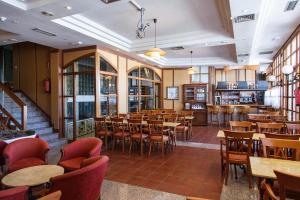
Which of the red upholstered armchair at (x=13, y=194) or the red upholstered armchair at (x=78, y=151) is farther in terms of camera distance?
the red upholstered armchair at (x=78, y=151)

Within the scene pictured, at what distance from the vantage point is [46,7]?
12.3ft

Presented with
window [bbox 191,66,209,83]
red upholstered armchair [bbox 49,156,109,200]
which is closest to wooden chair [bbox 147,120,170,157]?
red upholstered armchair [bbox 49,156,109,200]

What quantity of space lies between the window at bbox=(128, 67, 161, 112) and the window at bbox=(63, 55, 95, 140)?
187cm

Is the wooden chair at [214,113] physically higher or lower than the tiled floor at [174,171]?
higher

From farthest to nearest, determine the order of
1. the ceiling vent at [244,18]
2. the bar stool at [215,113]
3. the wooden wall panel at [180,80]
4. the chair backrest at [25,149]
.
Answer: the wooden wall panel at [180,80]
the bar stool at [215,113]
the ceiling vent at [244,18]
the chair backrest at [25,149]

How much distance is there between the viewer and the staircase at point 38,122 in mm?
6207

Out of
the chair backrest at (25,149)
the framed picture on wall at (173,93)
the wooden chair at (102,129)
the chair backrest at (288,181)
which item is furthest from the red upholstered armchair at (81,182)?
the framed picture on wall at (173,93)

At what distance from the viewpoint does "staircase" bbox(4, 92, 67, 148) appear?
6.21m

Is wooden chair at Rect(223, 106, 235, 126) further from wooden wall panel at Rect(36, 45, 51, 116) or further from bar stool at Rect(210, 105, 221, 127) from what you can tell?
wooden wall panel at Rect(36, 45, 51, 116)

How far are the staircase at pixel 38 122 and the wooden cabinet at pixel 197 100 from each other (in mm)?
6571

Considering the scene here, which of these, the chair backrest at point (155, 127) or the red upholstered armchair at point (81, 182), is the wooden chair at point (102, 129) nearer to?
the chair backrest at point (155, 127)

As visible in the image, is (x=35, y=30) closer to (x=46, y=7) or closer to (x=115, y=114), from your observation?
(x=46, y=7)

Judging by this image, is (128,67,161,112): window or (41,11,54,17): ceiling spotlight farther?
(128,67,161,112): window

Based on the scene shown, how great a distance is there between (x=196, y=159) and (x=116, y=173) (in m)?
1.98
